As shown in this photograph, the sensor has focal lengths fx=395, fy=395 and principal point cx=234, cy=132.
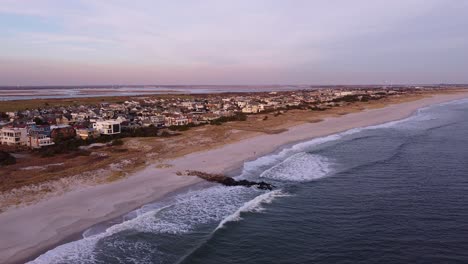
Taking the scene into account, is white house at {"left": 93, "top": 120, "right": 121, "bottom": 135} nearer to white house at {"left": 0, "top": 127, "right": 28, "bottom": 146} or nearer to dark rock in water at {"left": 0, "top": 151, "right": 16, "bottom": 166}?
white house at {"left": 0, "top": 127, "right": 28, "bottom": 146}

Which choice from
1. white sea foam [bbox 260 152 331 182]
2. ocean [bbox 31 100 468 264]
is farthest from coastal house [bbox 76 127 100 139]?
white sea foam [bbox 260 152 331 182]

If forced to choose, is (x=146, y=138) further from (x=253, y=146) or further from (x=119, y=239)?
(x=119, y=239)

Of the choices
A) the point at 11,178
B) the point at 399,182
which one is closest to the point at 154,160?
the point at 11,178

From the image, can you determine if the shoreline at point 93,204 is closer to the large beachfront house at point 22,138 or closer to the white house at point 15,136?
the large beachfront house at point 22,138

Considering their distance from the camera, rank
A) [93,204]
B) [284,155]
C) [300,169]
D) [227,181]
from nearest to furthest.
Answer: [93,204] → [227,181] → [300,169] → [284,155]

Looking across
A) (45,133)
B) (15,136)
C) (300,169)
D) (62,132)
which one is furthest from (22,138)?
(300,169)

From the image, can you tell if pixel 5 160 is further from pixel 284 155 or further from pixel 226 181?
pixel 284 155

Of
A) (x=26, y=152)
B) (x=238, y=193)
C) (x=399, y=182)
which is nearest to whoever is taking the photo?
(x=238, y=193)
